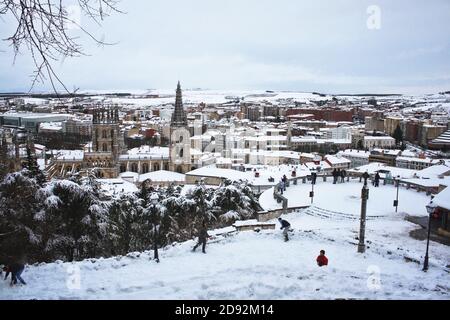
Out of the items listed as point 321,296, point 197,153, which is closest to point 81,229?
point 321,296

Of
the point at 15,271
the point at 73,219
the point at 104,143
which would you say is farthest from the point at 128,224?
the point at 104,143

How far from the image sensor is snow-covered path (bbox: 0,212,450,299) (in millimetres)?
6363

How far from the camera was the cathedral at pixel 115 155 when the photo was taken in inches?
1863

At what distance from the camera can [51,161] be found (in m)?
45.1

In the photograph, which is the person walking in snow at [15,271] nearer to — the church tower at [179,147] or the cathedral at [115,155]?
the cathedral at [115,155]

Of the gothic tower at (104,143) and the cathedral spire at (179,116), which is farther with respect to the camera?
the cathedral spire at (179,116)

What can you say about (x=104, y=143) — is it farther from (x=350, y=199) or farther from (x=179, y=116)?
(x=350, y=199)

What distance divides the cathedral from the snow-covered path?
3802 cm

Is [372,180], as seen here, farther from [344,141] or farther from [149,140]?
[149,140]

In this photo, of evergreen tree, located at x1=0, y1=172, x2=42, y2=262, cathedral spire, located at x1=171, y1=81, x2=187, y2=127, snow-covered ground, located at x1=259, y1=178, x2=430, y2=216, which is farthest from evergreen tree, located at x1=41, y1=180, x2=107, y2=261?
cathedral spire, located at x1=171, y1=81, x2=187, y2=127

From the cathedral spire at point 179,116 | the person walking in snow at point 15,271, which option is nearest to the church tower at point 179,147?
the cathedral spire at point 179,116

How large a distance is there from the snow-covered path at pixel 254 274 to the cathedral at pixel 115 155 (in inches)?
1497

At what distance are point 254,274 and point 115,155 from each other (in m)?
43.5

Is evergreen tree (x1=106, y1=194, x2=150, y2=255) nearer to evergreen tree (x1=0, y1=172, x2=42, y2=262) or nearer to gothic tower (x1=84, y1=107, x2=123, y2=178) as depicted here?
evergreen tree (x1=0, y1=172, x2=42, y2=262)
